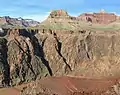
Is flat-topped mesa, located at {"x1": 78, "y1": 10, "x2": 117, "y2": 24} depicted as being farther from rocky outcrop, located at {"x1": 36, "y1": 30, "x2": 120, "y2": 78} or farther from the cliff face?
rocky outcrop, located at {"x1": 36, "y1": 30, "x2": 120, "y2": 78}

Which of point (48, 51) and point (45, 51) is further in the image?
point (45, 51)

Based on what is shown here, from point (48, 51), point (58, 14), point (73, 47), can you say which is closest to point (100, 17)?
point (58, 14)

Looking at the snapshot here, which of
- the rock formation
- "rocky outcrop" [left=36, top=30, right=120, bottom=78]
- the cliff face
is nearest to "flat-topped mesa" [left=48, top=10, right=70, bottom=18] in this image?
the rock formation

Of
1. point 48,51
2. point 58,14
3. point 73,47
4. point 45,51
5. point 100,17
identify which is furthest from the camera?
point 100,17

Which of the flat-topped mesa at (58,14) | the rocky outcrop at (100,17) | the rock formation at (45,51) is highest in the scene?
the flat-topped mesa at (58,14)

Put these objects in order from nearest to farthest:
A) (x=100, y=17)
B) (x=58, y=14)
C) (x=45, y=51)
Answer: (x=45, y=51) → (x=58, y=14) → (x=100, y=17)

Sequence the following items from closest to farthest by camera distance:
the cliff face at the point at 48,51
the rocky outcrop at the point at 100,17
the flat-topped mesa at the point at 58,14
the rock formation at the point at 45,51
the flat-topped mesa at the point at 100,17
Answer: the rock formation at the point at 45,51, the cliff face at the point at 48,51, the flat-topped mesa at the point at 58,14, the flat-topped mesa at the point at 100,17, the rocky outcrop at the point at 100,17

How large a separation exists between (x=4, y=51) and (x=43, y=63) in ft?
37.6

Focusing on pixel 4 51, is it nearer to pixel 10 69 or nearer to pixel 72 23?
pixel 10 69

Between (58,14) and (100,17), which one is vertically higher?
(58,14)

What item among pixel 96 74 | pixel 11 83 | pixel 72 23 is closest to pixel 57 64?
pixel 11 83

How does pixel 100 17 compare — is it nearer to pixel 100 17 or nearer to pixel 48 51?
pixel 100 17

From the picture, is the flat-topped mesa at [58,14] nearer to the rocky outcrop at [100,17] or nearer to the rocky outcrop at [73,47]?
the rocky outcrop at [100,17]

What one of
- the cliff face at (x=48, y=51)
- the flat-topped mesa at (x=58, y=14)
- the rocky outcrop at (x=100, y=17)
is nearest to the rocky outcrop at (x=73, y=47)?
the cliff face at (x=48, y=51)
